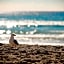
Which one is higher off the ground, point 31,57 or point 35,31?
point 31,57

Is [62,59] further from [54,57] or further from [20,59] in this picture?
[20,59]

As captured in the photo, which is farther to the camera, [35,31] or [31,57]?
[35,31]

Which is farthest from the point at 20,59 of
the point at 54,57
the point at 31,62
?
the point at 54,57

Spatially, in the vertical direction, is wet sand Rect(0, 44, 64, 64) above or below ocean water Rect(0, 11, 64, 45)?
above

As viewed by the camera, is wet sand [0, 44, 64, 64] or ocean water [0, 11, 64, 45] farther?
ocean water [0, 11, 64, 45]

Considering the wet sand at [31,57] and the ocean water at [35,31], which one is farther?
the ocean water at [35,31]

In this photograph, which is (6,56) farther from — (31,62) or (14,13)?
(14,13)

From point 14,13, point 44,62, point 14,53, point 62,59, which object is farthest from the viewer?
point 14,13

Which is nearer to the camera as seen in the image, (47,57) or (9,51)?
(47,57)

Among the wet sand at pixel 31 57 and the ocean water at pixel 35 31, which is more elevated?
the wet sand at pixel 31 57

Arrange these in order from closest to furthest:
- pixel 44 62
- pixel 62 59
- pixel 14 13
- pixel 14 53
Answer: pixel 44 62 → pixel 62 59 → pixel 14 53 → pixel 14 13

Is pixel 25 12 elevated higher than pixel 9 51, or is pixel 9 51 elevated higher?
pixel 9 51

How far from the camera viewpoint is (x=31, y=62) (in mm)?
8453

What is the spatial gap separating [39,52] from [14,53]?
822 mm
